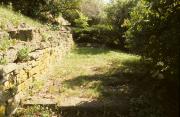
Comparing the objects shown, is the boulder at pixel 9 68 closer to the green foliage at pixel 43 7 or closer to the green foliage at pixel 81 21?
the green foliage at pixel 43 7

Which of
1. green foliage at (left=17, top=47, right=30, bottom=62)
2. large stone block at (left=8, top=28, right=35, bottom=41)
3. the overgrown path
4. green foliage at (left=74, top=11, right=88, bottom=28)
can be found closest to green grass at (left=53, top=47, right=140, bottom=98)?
the overgrown path

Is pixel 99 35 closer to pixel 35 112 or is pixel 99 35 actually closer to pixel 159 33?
pixel 159 33

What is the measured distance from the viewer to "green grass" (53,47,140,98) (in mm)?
7519

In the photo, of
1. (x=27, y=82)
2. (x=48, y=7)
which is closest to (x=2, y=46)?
(x=27, y=82)

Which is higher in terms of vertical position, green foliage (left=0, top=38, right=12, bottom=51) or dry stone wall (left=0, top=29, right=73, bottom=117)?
green foliage (left=0, top=38, right=12, bottom=51)

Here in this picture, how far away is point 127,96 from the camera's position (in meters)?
7.16

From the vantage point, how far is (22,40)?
8.55 m

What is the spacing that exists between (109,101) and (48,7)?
28.9ft

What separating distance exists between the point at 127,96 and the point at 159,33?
1559 mm

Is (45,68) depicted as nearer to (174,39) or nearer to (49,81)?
(49,81)

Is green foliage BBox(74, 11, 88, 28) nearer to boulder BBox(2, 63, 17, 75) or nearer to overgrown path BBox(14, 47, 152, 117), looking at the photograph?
overgrown path BBox(14, 47, 152, 117)

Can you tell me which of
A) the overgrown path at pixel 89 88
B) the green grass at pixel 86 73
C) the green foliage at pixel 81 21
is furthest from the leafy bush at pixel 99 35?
the overgrown path at pixel 89 88

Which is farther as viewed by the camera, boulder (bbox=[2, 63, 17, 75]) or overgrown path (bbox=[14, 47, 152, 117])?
overgrown path (bbox=[14, 47, 152, 117])

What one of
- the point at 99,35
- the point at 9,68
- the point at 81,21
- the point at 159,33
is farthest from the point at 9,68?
the point at 81,21
